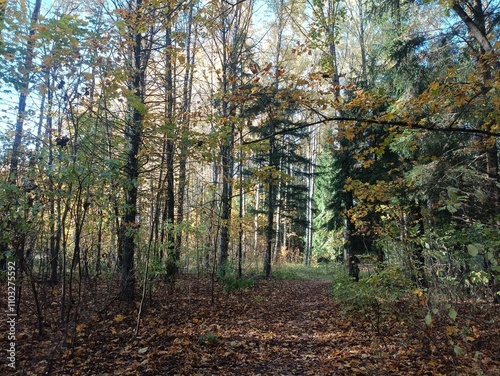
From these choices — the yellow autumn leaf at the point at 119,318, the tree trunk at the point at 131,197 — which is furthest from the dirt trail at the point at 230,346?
the tree trunk at the point at 131,197

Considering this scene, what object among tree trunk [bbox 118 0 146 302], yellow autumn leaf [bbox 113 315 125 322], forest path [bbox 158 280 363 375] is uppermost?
tree trunk [bbox 118 0 146 302]

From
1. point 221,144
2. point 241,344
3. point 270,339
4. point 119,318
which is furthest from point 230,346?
point 221,144

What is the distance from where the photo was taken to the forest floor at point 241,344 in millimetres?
3979

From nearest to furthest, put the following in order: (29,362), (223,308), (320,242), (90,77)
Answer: (90,77)
(29,362)
(223,308)
(320,242)

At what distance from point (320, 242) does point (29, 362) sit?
26422 mm

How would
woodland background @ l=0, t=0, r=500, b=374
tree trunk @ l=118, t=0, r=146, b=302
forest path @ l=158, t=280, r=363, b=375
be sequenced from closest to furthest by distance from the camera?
1. woodland background @ l=0, t=0, r=500, b=374
2. forest path @ l=158, t=280, r=363, b=375
3. tree trunk @ l=118, t=0, r=146, b=302

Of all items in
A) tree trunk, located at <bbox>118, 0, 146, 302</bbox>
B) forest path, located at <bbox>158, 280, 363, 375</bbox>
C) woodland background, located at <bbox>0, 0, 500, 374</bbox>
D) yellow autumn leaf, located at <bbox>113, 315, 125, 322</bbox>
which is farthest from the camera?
tree trunk, located at <bbox>118, 0, 146, 302</bbox>

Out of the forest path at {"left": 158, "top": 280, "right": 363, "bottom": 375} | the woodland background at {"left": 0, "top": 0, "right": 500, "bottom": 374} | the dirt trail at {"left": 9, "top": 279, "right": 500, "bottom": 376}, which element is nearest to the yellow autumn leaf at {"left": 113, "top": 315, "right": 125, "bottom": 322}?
the dirt trail at {"left": 9, "top": 279, "right": 500, "bottom": 376}

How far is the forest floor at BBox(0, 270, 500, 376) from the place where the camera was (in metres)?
3.98

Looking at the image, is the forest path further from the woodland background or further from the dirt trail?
the woodland background

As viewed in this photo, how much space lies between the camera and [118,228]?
6320mm

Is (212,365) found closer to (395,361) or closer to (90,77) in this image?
(395,361)

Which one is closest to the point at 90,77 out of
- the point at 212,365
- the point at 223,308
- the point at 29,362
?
the point at 29,362

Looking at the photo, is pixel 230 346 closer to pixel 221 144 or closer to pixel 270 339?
pixel 270 339
